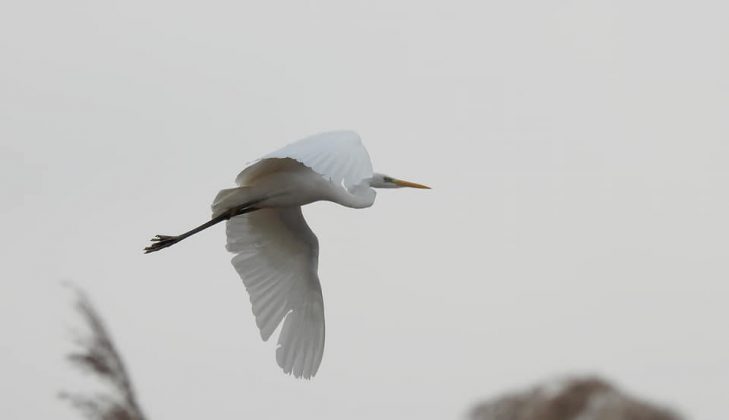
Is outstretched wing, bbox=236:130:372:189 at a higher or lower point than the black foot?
lower

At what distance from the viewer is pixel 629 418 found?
158 inches

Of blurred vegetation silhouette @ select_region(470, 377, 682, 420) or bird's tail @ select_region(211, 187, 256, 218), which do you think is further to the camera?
bird's tail @ select_region(211, 187, 256, 218)

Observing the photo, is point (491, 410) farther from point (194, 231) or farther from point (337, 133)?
point (194, 231)

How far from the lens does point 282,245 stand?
7051 millimetres

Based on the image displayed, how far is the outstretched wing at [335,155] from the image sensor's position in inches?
182

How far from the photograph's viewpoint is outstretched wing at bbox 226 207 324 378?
273 inches

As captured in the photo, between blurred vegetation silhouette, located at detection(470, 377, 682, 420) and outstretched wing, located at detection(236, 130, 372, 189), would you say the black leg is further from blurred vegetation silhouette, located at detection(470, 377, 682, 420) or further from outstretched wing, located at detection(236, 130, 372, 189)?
blurred vegetation silhouette, located at detection(470, 377, 682, 420)

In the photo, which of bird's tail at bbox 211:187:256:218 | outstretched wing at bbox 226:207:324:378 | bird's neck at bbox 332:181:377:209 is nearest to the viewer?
bird's neck at bbox 332:181:377:209

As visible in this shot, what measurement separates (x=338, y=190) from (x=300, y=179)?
227 mm

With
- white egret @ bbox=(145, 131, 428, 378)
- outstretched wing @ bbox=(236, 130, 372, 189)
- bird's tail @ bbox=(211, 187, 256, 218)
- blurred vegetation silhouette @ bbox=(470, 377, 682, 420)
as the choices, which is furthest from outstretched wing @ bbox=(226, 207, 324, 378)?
blurred vegetation silhouette @ bbox=(470, 377, 682, 420)

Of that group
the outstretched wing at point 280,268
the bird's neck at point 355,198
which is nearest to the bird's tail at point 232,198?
the outstretched wing at point 280,268

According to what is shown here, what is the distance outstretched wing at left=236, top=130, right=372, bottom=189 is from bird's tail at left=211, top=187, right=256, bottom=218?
1176 millimetres

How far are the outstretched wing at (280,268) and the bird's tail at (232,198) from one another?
39 centimetres

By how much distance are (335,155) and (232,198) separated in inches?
70.7
